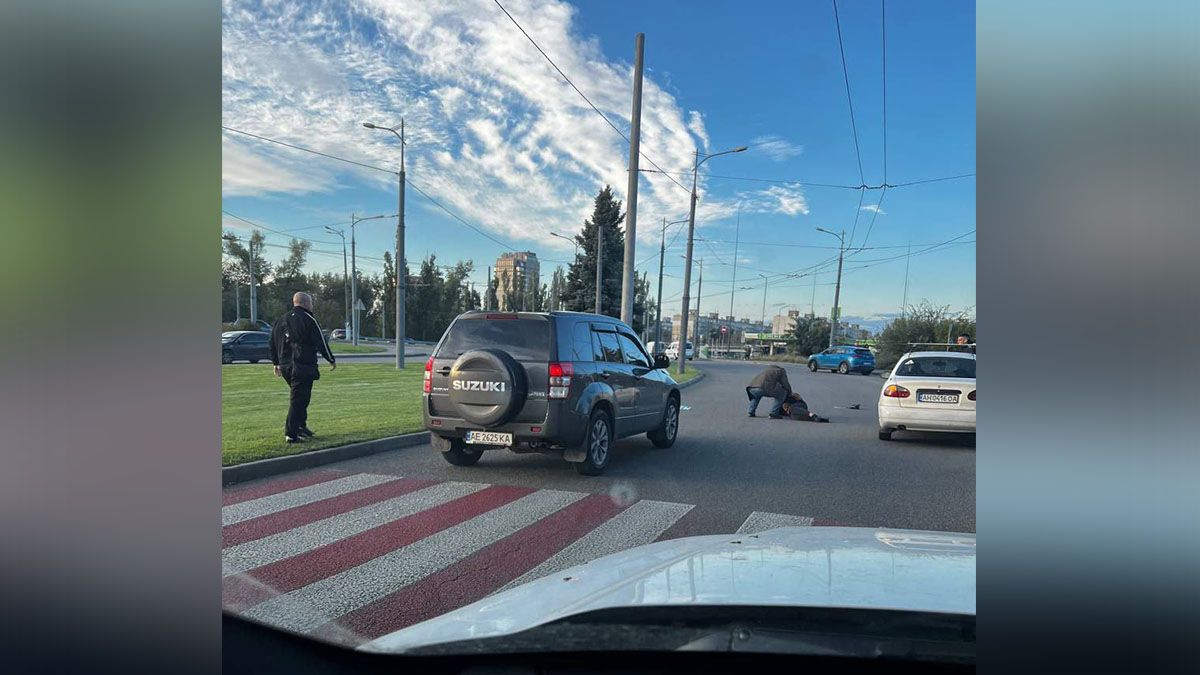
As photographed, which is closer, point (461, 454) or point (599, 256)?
point (461, 454)

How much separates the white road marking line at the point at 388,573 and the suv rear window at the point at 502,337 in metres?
1.62

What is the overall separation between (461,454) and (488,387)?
1.10 m

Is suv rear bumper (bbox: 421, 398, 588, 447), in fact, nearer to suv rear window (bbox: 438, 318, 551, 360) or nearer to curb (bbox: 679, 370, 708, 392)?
suv rear window (bbox: 438, 318, 551, 360)

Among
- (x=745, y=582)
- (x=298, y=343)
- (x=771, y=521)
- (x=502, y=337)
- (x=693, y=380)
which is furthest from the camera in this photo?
(x=693, y=380)

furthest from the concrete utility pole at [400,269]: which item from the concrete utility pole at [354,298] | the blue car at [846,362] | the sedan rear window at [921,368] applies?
the blue car at [846,362]

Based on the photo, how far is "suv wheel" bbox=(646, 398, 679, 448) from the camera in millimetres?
8305

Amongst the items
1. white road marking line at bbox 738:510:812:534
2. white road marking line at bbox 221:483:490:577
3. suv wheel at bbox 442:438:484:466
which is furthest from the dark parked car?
white road marking line at bbox 738:510:812:534

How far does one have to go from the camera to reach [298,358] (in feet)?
23.4

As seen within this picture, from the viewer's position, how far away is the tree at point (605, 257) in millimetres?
13781

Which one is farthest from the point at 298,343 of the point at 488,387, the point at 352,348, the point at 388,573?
the point at 388,573

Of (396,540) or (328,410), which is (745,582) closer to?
(396,540)
